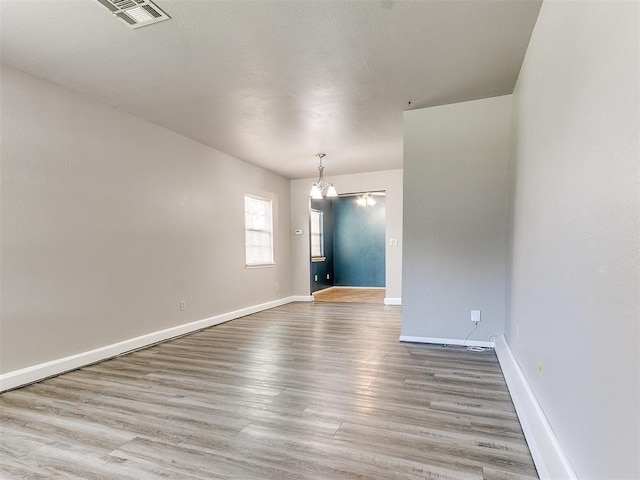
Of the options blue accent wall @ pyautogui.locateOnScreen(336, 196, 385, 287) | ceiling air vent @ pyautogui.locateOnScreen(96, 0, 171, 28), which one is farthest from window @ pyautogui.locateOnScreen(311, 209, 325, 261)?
ceiling air vent @ pyautogui.locateOnScreen(96, 0, 171, 28)

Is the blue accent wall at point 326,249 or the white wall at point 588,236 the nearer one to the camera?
the white wall at point 588,236

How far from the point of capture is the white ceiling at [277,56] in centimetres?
214

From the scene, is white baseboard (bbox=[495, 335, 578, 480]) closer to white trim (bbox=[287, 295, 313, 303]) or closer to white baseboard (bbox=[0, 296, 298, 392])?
white baseboard (bbox=[0, 296, 298, 392])

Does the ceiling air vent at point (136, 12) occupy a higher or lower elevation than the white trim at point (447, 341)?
higher

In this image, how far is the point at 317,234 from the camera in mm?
9148

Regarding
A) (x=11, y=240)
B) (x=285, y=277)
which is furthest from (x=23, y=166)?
(x=285, y=277)

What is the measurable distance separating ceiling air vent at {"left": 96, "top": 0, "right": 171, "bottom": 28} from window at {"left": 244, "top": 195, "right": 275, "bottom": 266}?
365 centimetres

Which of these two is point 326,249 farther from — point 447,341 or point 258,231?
point 447,341

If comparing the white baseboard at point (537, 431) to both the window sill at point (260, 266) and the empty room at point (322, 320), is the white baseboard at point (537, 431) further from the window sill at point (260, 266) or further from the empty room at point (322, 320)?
the window sill at point (260, 266)

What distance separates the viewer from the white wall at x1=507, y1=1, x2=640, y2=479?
2.95ft

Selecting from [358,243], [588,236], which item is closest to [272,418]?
[588,236]

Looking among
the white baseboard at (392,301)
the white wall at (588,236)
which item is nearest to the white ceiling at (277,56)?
the white wall at (588,236)

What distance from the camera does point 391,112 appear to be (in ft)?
12.3

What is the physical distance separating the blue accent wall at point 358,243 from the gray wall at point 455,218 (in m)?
5.74
